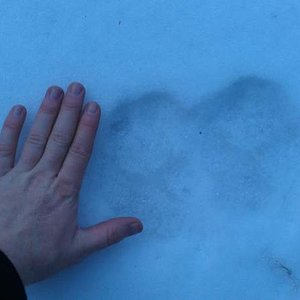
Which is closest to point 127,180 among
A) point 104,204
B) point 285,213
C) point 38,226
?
point 104,204

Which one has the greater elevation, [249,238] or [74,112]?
[74,112]

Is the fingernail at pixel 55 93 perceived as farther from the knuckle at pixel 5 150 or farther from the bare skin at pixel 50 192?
the knuckle at pixel 5 150

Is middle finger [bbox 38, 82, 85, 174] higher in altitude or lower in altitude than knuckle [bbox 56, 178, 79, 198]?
higher

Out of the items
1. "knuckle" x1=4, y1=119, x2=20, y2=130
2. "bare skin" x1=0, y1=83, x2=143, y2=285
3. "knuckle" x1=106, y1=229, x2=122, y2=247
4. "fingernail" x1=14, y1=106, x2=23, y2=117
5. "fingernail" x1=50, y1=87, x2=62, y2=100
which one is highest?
"fingernail" x1=50, y1=87, x2=62, y2=100

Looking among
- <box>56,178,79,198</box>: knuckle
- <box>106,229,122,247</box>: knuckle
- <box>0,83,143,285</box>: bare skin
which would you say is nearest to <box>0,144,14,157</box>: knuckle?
<box>0,83,143,285</box>: bare skin

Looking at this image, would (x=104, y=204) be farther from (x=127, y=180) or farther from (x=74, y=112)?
(x=74, y=112)

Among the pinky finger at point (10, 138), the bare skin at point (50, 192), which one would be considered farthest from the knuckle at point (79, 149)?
the pinky finger at point (10, 138)

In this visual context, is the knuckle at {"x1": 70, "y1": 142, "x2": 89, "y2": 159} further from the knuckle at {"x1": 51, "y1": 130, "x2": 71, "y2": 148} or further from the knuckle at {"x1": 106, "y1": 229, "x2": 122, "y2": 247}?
the knuckle at {"x1": 106, "y1": 229, "x2": 122, "y2": 247}

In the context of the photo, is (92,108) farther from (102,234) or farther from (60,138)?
(102,234)
